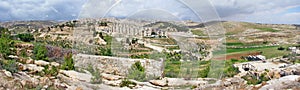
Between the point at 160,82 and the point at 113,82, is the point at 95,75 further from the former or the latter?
the point at 160,82

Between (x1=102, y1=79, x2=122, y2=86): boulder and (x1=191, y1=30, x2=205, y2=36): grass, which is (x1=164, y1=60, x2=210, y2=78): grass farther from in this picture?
(x1=102, y1=79, x2=122, y2=86): boulder

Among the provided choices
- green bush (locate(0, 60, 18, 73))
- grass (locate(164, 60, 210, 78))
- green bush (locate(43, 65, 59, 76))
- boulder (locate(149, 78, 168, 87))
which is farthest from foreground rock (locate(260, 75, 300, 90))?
green bush (locate(0, 60, 18, 73))

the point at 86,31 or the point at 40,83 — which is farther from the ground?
the point at 86,31

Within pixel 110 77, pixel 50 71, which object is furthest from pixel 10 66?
pixel 110 77

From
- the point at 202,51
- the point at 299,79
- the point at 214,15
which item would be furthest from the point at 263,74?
the point at 214,15

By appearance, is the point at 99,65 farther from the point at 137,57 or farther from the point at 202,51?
the point at 202,51
